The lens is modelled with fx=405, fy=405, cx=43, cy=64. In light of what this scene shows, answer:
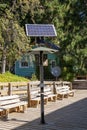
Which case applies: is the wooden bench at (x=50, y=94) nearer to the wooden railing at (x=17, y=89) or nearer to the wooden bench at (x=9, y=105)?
the wooden railing at (x=17, y=89)

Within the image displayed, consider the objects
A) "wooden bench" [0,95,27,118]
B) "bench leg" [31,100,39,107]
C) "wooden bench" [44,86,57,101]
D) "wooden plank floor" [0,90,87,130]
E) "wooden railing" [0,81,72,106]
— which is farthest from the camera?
"wooden bench" [44,86,57,101]

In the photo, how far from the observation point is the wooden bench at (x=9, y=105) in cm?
1334

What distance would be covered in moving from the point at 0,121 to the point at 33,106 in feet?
14.2

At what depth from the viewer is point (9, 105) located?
1377 cm

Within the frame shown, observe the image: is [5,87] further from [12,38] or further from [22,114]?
[12,38]

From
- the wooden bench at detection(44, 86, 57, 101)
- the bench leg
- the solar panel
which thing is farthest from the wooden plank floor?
the solar panel

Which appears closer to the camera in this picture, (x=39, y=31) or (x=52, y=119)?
(x=39, y=31)

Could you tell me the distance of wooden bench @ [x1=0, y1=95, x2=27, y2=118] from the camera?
Result: 1334 centimetres

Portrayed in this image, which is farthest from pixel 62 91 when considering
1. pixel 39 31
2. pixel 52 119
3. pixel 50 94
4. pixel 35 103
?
pixel 39 31

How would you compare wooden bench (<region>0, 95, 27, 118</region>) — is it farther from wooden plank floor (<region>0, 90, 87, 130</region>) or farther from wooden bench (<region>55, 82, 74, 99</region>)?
wooden bench (<region>55, 82, 74, 99</region>)

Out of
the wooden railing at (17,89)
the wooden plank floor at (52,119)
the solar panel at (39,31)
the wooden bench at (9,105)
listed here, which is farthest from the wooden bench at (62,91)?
the solar panel at (39,31)

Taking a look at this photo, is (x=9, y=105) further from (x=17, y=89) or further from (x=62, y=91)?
(x=62, y=91)

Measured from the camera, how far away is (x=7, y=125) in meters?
11.7

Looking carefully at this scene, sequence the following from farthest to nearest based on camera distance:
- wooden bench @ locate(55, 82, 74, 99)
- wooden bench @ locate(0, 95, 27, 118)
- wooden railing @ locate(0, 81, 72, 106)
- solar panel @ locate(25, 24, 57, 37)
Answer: wooden bench @ locate(55, 82, 74, 99) → wooden railing @ locate(0, 81, 72, 106) → wooden bench @ locate(0, 95, 27, 118) → solar panel @ locate(25, 24, 57, 37)
